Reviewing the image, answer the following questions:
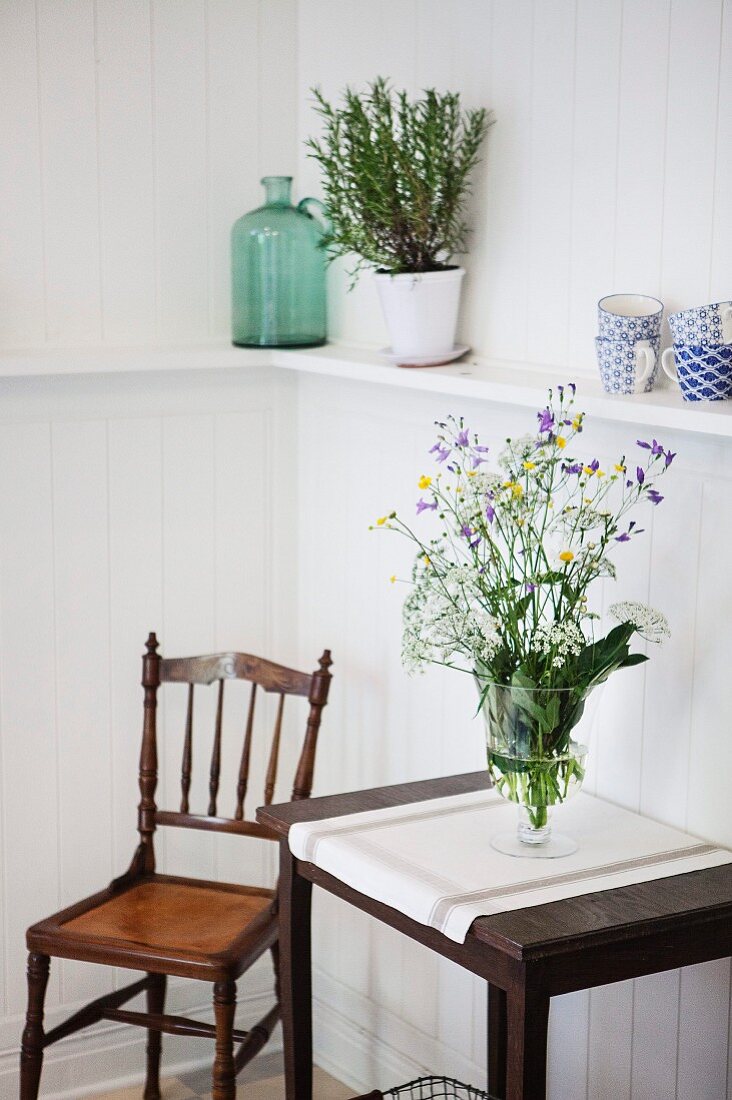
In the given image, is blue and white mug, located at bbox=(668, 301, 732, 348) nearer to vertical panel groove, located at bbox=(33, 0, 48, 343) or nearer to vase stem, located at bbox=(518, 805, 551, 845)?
vase stem, located at bbox=(518, 805, 551, 845)

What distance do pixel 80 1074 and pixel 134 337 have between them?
147 cm

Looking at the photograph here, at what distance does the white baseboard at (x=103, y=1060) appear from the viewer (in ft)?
9.02

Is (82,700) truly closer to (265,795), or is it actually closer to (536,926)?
(265,795)

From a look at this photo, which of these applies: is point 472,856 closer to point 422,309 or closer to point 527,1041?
point 527,1041

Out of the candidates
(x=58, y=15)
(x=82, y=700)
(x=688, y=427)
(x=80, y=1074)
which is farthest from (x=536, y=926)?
(x=58, y=15)

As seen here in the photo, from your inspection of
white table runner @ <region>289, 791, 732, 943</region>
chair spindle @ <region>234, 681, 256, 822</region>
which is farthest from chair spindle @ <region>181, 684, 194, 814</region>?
white table runner @ <region>289, 791, 732, 943</region>

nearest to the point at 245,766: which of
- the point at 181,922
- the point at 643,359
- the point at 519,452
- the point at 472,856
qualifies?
the point at 181,922

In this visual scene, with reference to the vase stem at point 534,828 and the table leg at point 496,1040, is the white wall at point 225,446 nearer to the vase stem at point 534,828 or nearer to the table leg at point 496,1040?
the table leg at point 496,1040

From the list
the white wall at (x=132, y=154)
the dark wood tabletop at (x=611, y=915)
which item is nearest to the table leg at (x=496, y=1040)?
the dark wood tabletop at (x=611, y=915)

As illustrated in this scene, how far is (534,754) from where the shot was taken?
6.21 ft

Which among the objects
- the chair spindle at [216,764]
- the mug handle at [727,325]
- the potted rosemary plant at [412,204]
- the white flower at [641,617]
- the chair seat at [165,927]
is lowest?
the chair seat at [165,927]

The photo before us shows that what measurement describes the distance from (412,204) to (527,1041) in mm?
1317

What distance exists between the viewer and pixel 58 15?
8.29ft

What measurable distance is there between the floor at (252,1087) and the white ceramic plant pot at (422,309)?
1479mm
